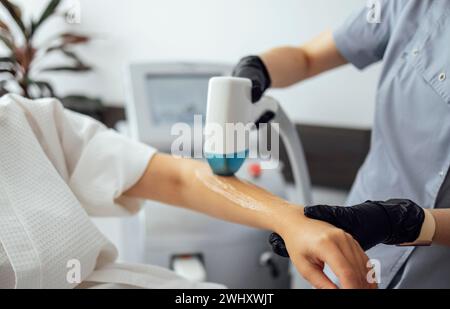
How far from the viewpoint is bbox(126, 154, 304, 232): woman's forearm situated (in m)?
1.05

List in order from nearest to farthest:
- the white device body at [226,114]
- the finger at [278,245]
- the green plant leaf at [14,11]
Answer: the finger at [278,245]
the white device body at [226,114]
the green plant leaf at [14,11]

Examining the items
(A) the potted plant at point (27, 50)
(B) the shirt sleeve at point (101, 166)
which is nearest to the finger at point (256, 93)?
(B) the shirt sleeve at point (101, 166)

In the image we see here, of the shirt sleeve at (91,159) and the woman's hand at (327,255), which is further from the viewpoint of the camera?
the shirt sleeve at (91,159)

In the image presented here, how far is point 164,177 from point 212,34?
1.25 m

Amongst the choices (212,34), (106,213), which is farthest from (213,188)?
(212,34)

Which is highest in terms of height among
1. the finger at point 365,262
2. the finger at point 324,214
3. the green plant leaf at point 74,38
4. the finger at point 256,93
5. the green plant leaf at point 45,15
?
the green plant leaf at point 45,15

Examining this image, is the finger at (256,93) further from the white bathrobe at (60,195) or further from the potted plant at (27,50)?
the potted plant at (27,50)

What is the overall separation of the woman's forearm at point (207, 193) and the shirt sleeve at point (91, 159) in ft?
0.13

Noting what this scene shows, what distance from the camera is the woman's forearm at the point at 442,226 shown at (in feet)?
3.02

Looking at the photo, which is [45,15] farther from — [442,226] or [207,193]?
[442,226]

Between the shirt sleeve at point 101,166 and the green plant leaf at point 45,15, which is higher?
the green plant leaf at point 45,15

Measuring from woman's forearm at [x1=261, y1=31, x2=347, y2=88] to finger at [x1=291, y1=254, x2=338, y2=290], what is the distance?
637mm

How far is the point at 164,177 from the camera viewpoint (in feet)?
3.93
